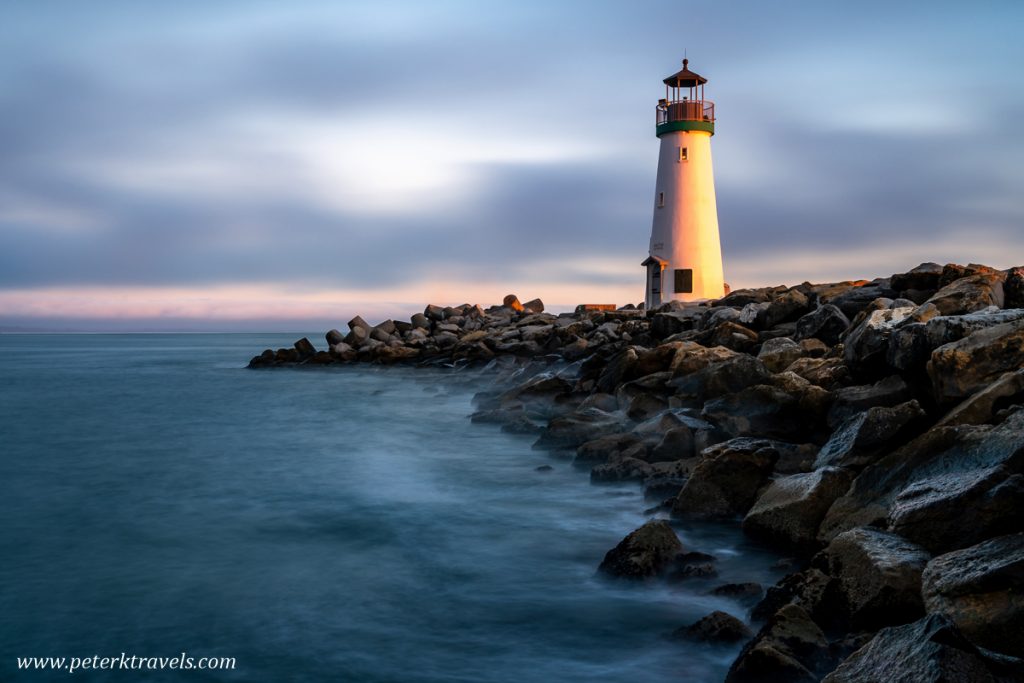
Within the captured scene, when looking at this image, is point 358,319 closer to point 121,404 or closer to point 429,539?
point 121,404

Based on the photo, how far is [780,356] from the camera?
30.6ft

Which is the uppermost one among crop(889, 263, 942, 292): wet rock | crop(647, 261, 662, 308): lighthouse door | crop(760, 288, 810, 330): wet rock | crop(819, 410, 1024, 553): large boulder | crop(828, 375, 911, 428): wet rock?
crop(647, 261, 662, 308): lighthouse door

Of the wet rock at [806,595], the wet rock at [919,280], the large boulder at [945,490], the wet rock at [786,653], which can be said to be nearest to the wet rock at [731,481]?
the large boulder at [945,490]

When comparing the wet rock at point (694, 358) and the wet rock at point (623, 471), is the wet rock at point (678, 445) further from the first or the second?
the wet rock at point (694, 358)

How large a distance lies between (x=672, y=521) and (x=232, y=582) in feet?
10.1

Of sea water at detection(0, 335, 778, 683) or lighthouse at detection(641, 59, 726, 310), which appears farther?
lighthouse at detection(641, 59, 726, 310)

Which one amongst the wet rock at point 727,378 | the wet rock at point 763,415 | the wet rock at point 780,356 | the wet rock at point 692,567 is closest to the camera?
the wet rock at point 692,567

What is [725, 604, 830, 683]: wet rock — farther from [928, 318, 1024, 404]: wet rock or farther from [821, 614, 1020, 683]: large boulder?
[928, 318, 1024, 404]: wet rock

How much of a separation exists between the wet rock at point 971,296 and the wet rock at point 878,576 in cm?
498

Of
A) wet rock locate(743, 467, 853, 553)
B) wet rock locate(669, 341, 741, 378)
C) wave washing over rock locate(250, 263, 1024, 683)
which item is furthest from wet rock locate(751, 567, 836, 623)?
wet rock locate(669, 341, 741, 378)

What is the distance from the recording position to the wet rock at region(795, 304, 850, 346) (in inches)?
392

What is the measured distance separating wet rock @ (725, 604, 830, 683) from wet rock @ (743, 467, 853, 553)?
1.54 m

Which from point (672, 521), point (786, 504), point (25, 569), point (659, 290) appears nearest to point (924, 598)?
point (786, 504)

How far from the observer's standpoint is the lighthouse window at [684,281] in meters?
23.1
